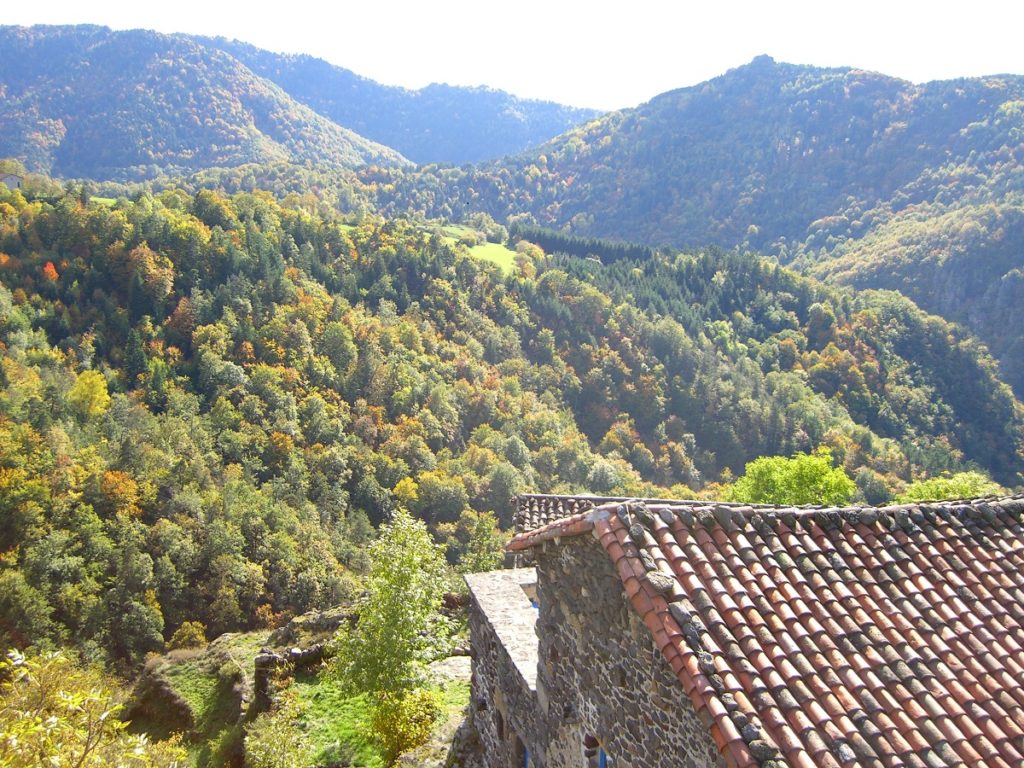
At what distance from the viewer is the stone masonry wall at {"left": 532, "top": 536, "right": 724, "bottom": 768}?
7.41 meters

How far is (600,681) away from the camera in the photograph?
349 inches

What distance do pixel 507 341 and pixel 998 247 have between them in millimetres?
109962

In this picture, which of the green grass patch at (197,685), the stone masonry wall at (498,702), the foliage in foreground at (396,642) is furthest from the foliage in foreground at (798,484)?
the green grass patch at (197,685)

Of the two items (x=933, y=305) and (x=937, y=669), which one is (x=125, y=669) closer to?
(x=937, y=669)

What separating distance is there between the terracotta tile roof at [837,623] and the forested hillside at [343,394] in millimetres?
46727

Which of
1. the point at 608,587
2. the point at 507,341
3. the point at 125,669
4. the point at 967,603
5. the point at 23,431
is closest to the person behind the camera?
the point at 967,603

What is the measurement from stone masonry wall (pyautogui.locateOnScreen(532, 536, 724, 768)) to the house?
109 meters

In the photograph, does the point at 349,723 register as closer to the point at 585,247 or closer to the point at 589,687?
the point at 589,687

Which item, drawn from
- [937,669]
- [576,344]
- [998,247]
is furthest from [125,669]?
[998,247]

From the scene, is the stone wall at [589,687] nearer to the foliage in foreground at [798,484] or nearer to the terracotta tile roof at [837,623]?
the terracotta tile roof at [837,623]

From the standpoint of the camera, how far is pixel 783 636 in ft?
22.5

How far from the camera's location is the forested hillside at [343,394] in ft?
167

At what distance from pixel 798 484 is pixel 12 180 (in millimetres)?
103628

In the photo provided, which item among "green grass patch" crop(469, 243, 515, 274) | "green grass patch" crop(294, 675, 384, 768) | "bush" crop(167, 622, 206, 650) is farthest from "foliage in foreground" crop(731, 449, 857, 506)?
"green grass patch" crop(469, 243, 515, 274)
